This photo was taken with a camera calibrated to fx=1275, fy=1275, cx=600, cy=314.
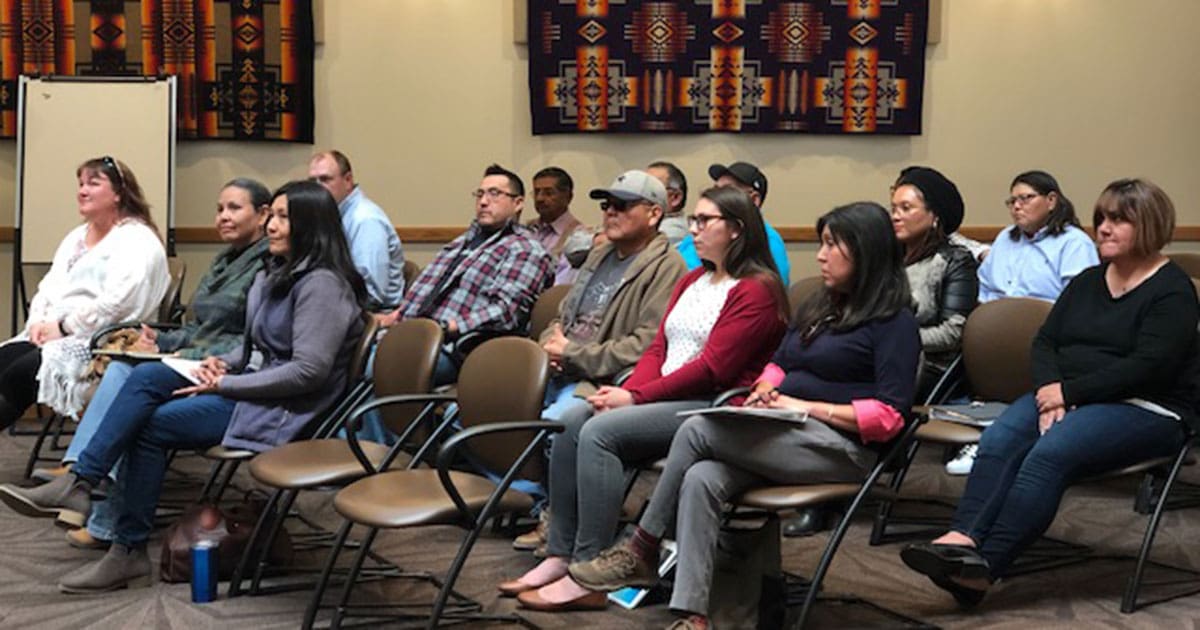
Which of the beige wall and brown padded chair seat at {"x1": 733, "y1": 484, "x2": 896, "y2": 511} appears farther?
the beige wall

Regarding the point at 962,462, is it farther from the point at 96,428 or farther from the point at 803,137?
the point at 96,428

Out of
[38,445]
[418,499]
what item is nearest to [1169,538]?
[418,499]

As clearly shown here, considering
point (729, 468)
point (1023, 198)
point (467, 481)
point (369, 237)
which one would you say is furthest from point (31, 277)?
point (1023, 198)

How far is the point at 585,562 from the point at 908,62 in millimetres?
4333

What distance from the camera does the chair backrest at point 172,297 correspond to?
5.46 meters

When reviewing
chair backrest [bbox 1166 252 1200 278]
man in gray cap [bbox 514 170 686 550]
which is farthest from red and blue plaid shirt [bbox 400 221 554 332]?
chair backrest [bbox 1166 252 1200 278]

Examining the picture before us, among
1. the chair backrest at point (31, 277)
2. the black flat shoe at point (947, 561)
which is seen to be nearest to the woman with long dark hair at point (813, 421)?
the black flat shoe at point (947, 561)

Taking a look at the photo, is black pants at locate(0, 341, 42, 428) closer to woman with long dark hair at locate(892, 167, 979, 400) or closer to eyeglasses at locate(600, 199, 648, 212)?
eyeglasses at locate(600, 199, 648, 212)

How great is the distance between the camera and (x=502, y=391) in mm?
3541

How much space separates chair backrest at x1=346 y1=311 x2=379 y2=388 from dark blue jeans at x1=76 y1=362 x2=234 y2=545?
37 centimetres

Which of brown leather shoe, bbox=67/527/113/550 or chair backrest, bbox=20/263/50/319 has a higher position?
chair backrest, bbox=20/263/50/319

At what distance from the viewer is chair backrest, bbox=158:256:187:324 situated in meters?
5.46

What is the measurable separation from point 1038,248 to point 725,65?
7.49ft

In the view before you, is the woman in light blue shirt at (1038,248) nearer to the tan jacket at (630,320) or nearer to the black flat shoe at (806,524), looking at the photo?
the black flat shoe at (806,524)
